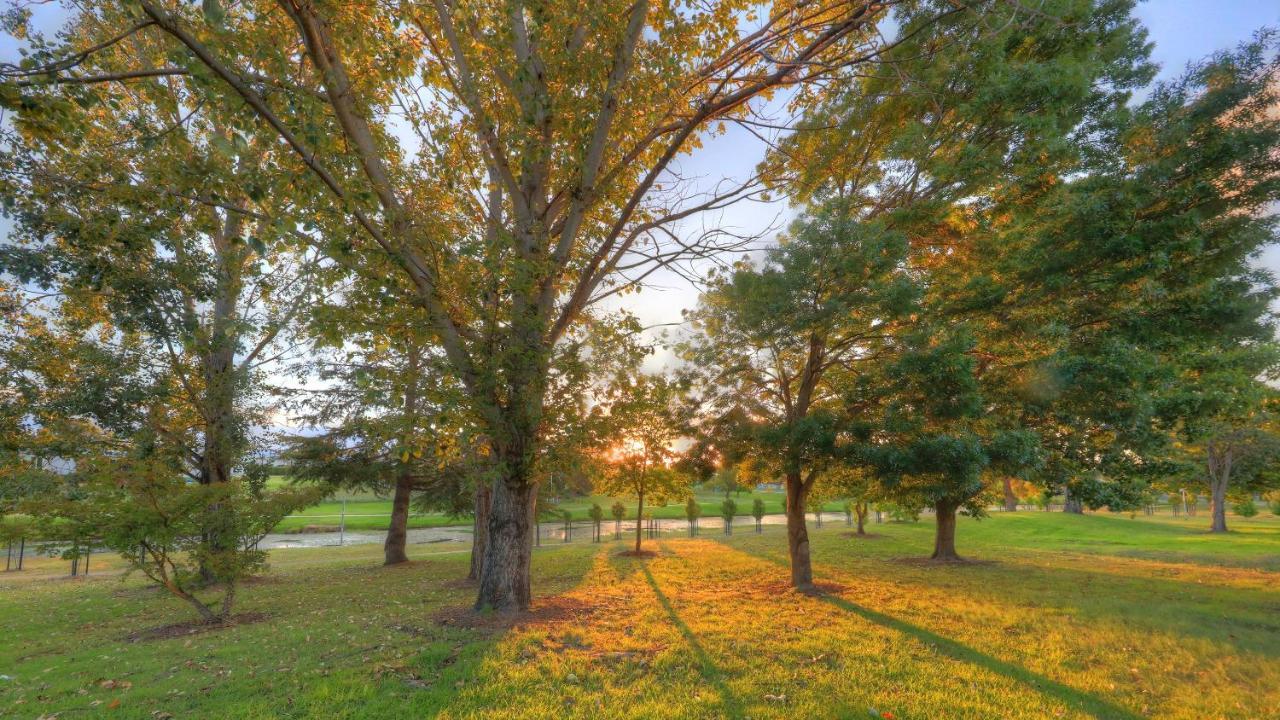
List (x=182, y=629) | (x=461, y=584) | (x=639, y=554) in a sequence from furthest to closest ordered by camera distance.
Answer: (x=639, y=554) < (x=461, y=584) < (x=182, y=629)

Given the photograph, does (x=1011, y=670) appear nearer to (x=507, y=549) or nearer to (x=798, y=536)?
(x=798, y=536)

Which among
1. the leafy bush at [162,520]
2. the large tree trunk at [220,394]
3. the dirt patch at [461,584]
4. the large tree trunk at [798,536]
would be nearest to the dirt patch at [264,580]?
the large tree trunk at [220,394]

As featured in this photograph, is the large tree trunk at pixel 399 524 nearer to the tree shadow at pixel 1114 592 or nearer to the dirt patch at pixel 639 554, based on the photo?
the dirt patch at pixel 639 554

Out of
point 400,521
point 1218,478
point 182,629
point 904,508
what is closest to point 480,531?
point 182,629

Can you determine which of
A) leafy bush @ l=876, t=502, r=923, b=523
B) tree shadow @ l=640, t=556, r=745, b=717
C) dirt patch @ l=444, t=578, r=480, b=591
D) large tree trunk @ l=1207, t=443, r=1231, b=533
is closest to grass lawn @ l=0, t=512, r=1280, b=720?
tree shadow @ l=640, t=556, r=745, b=717

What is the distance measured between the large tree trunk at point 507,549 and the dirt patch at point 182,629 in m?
4.20

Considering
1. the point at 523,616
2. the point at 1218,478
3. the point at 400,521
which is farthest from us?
the point at 1218,478

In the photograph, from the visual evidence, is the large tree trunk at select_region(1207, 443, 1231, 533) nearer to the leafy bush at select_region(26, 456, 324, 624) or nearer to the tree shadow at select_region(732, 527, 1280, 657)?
the tree shadow at select_region(732, 527, 1280, 657)

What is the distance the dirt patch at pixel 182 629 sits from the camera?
26.0 feet

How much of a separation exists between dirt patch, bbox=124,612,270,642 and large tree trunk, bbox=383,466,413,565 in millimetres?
8349

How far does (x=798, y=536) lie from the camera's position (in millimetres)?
11195

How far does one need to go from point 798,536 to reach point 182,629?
11.3 m

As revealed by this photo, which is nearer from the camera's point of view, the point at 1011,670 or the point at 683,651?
the point at 1011,670

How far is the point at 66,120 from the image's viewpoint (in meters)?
4.20
